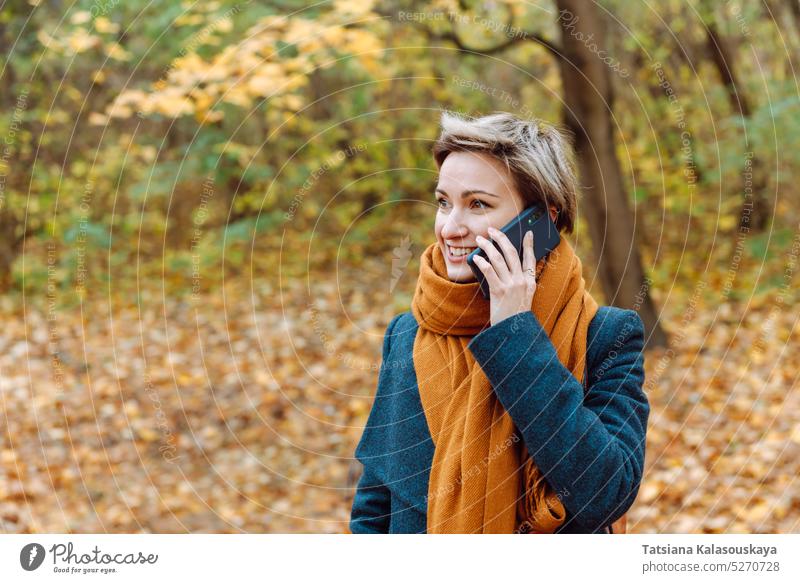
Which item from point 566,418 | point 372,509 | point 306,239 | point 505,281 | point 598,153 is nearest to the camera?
point 566,418

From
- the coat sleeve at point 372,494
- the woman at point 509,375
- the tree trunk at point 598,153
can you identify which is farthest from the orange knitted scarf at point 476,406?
the tree trunk at point 598,153

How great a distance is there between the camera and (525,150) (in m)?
1.83

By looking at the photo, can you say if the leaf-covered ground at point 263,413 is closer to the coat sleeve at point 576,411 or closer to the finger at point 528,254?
the coat sleeve at point 576,411

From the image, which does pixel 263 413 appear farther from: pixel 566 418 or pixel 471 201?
pixel 566 418

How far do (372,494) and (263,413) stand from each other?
450 centimetres

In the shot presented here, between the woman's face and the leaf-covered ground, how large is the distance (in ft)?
11.2

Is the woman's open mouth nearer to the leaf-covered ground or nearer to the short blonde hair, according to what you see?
A: the short blonde hair

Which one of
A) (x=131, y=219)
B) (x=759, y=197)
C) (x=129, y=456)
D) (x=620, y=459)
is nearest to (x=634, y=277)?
(x=759, y=197)

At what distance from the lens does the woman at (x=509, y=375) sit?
1.68 meters

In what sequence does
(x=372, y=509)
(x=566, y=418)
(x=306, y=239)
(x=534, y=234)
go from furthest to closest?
(x=306, y=239) → (x=372, y=509) → (x=534, y=234) → (x=566, y=418)

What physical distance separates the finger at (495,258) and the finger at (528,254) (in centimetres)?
7

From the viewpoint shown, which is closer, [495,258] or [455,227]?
[495,258]

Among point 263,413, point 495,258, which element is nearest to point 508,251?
point 495,258

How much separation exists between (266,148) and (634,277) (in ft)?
16.0
